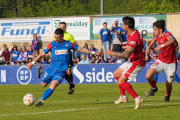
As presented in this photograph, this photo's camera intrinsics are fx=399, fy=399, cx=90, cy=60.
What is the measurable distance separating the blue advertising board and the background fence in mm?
5192

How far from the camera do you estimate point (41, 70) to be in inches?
800

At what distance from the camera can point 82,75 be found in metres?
19.8

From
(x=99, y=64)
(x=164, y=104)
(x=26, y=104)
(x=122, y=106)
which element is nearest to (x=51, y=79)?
(x=26, y=104)

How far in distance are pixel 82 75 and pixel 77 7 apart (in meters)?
6.12

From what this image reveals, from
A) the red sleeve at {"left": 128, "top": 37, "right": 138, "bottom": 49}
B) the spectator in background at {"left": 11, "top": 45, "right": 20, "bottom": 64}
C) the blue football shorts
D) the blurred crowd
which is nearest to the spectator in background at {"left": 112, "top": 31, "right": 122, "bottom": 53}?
the blurred crowd

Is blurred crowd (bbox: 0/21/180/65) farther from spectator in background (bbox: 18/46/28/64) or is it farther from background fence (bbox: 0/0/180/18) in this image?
background fence (bbox: 0/0/180/18)

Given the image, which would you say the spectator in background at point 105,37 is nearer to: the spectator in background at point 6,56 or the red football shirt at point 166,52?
the spectator in background at point 6,56

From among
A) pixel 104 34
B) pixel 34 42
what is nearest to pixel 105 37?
pixel 104 34

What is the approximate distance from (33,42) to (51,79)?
14588 mm

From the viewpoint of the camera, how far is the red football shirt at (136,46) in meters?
8.64

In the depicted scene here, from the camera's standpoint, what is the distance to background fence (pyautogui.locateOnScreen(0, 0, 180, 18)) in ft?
77.2

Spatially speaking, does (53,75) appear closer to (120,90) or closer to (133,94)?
(120,90)

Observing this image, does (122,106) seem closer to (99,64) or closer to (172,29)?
(99,64)

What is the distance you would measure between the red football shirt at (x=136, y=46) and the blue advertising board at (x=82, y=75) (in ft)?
32.3
